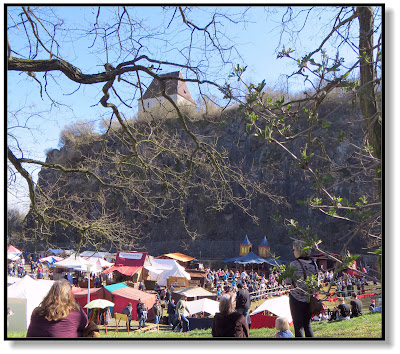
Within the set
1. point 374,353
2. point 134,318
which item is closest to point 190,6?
point 374,353

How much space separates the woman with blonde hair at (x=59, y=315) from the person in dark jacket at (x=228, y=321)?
912 millimetres

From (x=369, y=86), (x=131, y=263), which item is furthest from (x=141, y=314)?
(x=131, y=263)

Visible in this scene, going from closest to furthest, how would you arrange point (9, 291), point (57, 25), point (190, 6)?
point (9, 291), point (190, 6), point (57, 25)

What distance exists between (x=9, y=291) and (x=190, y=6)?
2894mm

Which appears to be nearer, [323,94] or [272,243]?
[323,94]

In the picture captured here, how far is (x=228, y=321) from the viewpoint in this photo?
2908 mm

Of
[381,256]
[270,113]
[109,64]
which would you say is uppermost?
[109,64]

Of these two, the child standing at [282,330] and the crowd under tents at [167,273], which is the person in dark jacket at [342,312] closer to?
the child standing at [282,330]

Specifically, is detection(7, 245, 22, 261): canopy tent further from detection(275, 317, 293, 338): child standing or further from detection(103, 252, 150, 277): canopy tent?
detection(103, 252, 150, 277): canopy tent

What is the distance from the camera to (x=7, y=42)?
3463mm

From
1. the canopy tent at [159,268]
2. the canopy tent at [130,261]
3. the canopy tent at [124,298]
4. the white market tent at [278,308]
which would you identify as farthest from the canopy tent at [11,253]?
the canopy tent at [130,261]

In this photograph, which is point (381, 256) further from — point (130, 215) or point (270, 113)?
point (130, 215)

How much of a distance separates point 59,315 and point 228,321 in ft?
3.70

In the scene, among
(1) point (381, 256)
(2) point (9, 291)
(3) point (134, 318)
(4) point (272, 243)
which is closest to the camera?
(1) point (381, 256)
